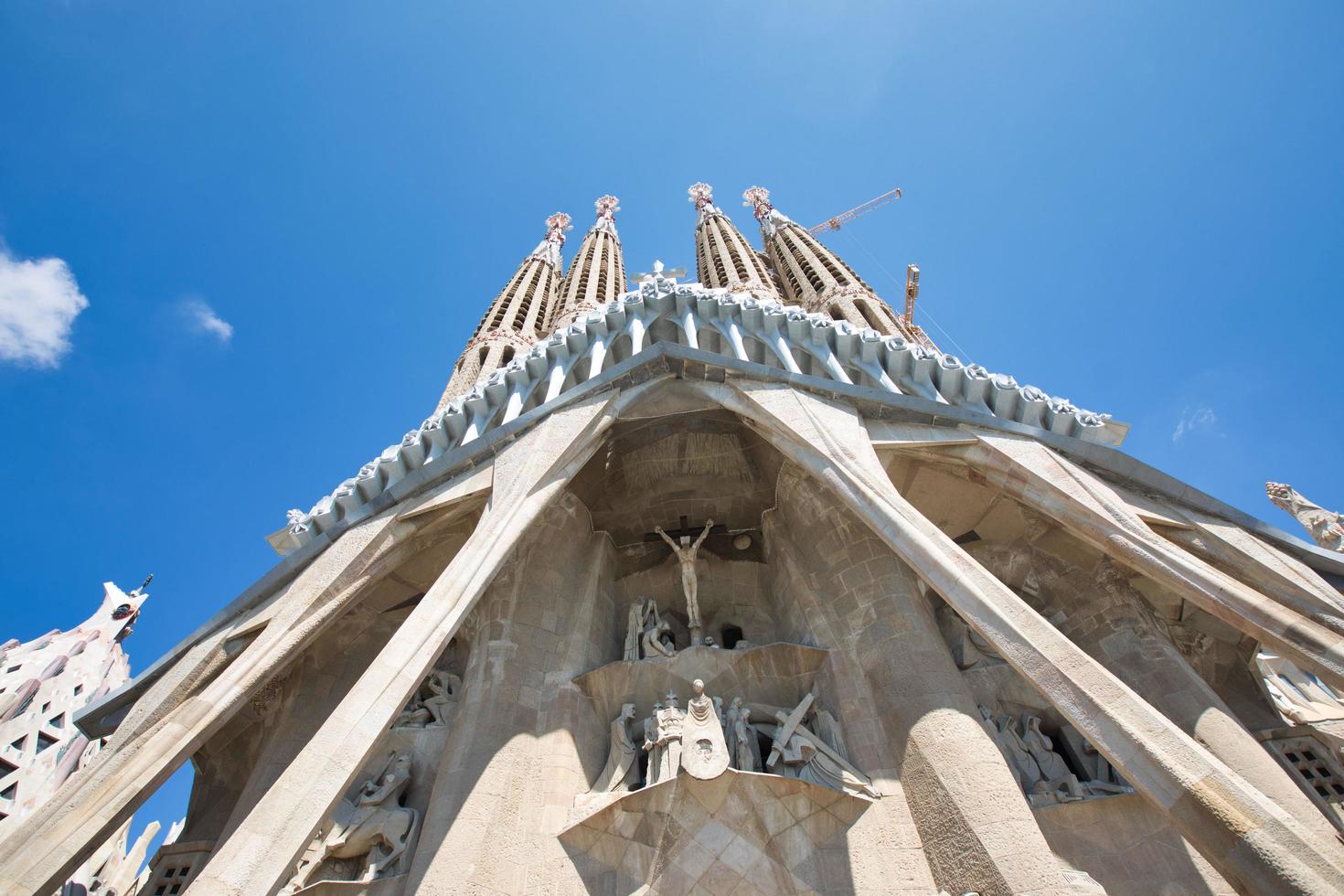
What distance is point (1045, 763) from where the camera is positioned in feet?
23.9

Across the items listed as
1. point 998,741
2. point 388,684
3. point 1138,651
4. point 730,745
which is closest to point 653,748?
point 730,745

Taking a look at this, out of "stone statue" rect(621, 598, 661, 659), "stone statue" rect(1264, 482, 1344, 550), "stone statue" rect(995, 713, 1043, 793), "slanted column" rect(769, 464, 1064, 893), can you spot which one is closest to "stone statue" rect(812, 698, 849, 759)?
"slanted column" rect(769, 464, 1064, 893)

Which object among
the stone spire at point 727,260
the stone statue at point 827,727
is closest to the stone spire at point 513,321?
the stone spire at point 727,260

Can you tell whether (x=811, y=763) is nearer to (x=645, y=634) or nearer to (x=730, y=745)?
(x=730, y=745)

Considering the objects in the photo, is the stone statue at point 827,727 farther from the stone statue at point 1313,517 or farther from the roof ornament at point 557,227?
the roof ornament at point 557,227

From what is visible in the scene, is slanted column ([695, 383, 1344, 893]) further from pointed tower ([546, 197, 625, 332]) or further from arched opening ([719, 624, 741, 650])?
pointed tower ([546, 197, 625, 332])

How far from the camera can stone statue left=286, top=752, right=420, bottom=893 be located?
22.2 ft

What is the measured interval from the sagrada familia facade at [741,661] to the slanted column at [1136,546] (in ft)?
0.10

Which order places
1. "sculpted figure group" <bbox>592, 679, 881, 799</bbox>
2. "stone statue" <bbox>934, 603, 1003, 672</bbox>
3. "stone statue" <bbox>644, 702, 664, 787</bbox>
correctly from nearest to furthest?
"sculpted figure group" <bbox>592, 679, 881, 799</bbox> < "stone statue" <bbox>644, 702, 664, 787</bbox> < "stone statue" <bbox>934, 603, 1003, 672</bbox>

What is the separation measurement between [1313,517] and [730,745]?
12587 millimetres

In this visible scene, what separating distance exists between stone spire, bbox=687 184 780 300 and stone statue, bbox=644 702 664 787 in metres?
15.6

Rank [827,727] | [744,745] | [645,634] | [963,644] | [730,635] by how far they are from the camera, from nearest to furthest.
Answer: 1. [744,745]
2. [827,727]
3. [963,644]
4. [645,634]
5. [730,635]

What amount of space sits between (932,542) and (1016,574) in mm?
3827

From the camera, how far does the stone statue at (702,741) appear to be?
275 inches
